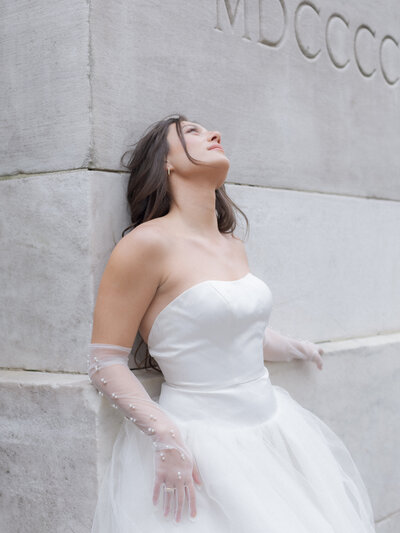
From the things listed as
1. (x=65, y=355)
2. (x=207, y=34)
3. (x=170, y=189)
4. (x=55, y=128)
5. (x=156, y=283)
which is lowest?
(x=65, y=355)

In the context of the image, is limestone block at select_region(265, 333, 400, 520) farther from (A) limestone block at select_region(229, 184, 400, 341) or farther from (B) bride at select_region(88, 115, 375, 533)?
(B) bride at select_region(88, 115, 375, 533)

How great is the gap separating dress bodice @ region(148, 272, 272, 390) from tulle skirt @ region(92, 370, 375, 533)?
58mm

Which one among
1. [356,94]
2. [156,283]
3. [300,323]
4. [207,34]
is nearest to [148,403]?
[156,283]

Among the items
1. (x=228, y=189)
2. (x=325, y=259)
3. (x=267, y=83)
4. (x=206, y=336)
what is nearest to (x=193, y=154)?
(x=228, y=189)

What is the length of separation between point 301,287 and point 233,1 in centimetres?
141

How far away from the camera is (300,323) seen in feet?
12.4

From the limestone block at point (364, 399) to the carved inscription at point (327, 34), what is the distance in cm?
154

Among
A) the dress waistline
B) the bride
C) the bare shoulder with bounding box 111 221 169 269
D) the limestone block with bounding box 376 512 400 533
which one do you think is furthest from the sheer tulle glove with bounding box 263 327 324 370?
the limestone block with bounding box 376 512 400 533

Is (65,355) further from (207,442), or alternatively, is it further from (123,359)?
(207,442)

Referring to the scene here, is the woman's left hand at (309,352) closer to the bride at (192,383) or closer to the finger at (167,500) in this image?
the bride at (192,383)

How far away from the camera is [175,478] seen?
241 cm

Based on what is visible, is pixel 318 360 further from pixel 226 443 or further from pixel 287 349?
pixel 226 443

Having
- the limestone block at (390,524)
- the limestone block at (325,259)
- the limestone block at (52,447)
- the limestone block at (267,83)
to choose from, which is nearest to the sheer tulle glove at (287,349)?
the limestone block at (325,259)

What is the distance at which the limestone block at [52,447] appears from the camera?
2.71m
